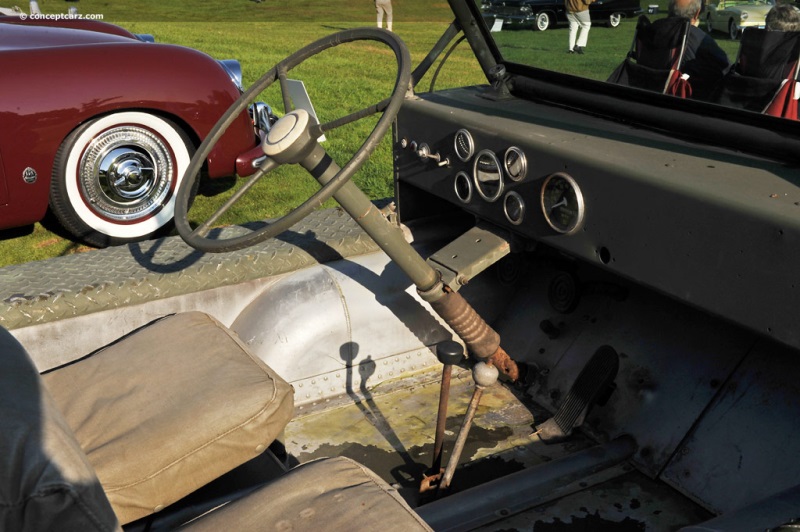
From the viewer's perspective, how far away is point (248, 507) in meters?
1.61

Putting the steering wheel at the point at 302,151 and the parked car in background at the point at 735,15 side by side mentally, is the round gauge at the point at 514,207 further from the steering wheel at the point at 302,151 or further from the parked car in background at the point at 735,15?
the parked car in background at the point at 735,15

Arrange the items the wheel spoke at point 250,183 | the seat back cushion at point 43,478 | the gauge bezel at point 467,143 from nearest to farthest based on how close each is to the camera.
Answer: the seat back cushion at point 43,478 < the wheel spoke at point 250,183 < the gauge bezel at point 467,143

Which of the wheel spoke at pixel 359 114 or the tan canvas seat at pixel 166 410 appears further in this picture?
the wheel spoke at pixel 359 114

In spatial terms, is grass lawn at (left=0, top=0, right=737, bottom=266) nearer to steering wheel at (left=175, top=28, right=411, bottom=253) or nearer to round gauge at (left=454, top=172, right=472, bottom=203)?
round gauge at (left=454, top=172, right=472, bottom=203)

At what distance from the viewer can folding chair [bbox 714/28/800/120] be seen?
197cm

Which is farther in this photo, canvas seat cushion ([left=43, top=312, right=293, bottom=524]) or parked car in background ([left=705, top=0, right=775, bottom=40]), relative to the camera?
parked car in background ([left=705, top=0, right=775, bottom=40])

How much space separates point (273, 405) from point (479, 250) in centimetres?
88

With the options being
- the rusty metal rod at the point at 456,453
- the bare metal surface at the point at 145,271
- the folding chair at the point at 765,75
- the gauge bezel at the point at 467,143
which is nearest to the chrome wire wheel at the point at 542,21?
the gauge bezel at the point at 467,143

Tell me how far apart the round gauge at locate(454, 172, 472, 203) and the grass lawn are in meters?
0.47

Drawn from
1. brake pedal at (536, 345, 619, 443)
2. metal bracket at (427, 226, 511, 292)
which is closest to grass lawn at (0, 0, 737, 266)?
metal bracket at (427, 226, 511, 292)

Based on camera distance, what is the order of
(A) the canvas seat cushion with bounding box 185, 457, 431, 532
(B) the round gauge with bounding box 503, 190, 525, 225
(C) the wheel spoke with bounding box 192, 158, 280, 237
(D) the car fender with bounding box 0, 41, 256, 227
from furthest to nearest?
(D) the car fender with bounding box 0, 41, 256, 227 < (B) the round gauge with bounding box 503, 190, 525, 225 < (C) the wheel spoke with bounding box 192, 158, 280, 237 < (A) the canvas seat cushion with bounding box 185, 457, 431, 532

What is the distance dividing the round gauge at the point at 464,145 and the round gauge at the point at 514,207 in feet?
0.64

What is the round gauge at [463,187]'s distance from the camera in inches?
101

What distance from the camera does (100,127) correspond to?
4039 mm
